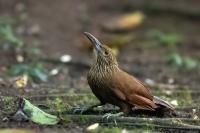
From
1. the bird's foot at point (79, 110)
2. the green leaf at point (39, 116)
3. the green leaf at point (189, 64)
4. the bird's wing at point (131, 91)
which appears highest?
the green leaf at point (189, 64)

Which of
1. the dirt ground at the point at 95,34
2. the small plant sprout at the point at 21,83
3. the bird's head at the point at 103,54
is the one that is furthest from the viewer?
the dirt ground at the point at 95,34

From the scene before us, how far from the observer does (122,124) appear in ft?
22.6

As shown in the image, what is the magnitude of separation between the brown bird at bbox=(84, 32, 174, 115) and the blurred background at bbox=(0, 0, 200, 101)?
2.45m

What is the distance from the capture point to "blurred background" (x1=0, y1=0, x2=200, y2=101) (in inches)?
436

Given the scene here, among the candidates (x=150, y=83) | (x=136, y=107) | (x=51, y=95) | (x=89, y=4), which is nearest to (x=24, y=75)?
(x=51, y=95)

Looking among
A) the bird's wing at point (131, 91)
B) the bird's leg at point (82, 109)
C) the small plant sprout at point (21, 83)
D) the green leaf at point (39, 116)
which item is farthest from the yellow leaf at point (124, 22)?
the green leaf at point (39, 116)

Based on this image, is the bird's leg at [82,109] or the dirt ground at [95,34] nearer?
the bird's leg at [82,109]

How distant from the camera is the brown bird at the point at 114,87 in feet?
23.1

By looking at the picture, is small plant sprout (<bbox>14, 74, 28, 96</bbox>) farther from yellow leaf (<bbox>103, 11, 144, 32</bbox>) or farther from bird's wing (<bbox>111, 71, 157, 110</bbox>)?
yellow leaf (<bbox>103, 11, 144, 32</bbox>)

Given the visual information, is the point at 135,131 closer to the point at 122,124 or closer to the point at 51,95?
the point at 122,124

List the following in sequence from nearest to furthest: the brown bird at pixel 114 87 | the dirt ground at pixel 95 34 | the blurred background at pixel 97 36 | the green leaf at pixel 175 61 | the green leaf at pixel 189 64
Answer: the brown bird at pixel 114 87, the blurred background at pixel 97 36, the dirt ground at pixel 95 34, the green leaf at pixel 189 64, the green leaf at pixel 175 61

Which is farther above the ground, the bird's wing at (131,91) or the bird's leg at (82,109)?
the bird's wing at (131,91)

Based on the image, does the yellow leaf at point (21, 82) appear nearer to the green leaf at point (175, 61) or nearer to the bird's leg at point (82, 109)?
the bird's leg at point (82, 109)

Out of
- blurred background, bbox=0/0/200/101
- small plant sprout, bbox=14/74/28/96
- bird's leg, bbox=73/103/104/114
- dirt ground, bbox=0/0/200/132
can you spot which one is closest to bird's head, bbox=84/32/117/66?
bird's leg, bbox=73/103/104/114
